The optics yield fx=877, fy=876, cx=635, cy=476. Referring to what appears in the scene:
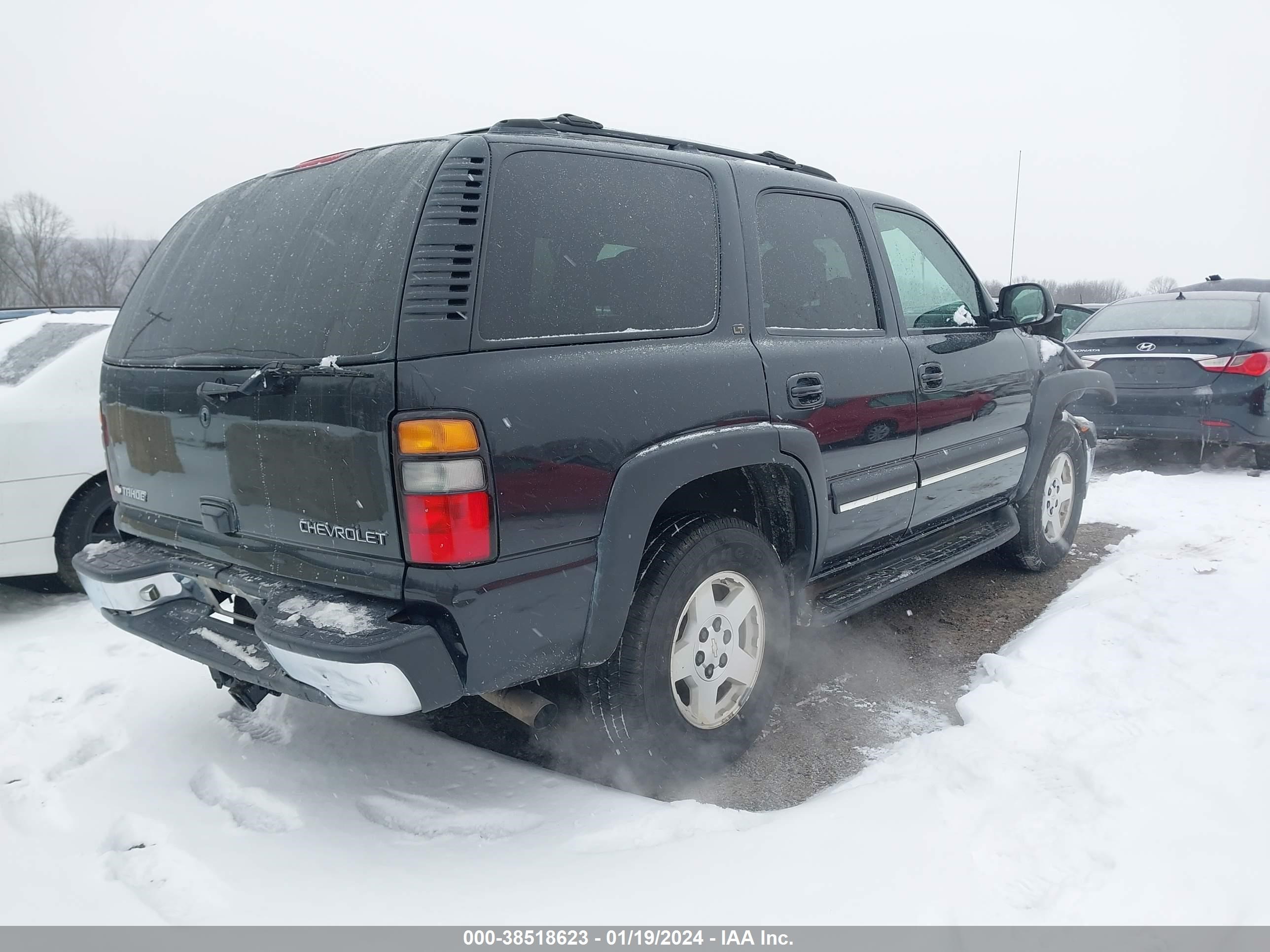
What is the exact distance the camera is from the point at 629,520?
7.97 ft

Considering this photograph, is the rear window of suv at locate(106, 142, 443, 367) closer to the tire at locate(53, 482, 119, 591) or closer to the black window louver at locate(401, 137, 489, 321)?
the black window louver at locate(401, 137, 489, 321)

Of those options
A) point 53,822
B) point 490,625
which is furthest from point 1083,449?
point 53,822

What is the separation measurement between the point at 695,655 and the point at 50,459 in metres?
3.46

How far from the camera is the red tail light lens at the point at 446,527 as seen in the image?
6.94 feet

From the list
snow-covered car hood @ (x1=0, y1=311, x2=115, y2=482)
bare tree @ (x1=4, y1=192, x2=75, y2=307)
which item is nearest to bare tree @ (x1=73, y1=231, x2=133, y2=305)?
bare tree @ (x1=4, y1=192, x2=75, y2=307)

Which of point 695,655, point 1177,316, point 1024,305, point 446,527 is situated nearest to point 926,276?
point 1024,305

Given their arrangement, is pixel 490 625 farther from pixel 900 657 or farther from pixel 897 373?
pixel 900 657

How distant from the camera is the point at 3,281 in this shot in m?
48.6

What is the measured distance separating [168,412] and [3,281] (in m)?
57.8

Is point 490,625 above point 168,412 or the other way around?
the other way around

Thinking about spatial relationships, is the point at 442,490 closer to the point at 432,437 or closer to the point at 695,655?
the point at 432,437

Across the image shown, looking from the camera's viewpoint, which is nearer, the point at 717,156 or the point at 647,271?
the point at 647,271
